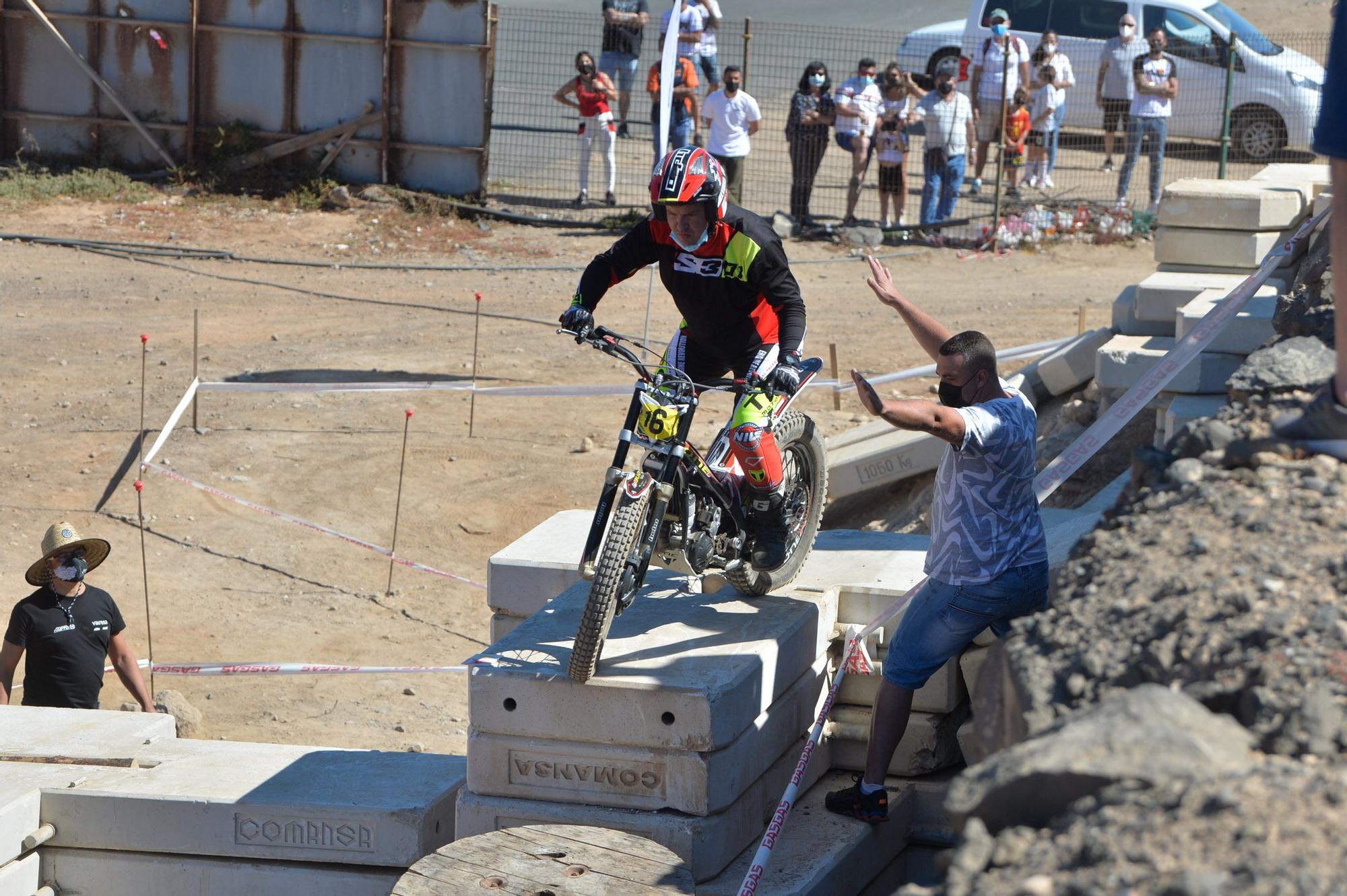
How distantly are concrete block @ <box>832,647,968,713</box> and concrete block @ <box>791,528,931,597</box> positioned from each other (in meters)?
0.25

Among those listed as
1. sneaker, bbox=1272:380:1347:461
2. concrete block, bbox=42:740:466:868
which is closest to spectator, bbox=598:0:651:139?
concrete block, bbox=42:740:466:868

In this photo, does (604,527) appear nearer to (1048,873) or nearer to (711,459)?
(711,459)

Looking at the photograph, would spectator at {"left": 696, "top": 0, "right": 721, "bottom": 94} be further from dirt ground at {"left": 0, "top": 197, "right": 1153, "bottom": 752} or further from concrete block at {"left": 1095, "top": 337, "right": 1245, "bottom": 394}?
concrete block at {"left": 1095, "top": 337, "right": 1245, "bottom": 394}

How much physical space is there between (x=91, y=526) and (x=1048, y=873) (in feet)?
30.9

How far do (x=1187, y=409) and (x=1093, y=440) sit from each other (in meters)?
1.00

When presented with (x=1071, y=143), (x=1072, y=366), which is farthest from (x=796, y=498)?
(x=1071, y=143)

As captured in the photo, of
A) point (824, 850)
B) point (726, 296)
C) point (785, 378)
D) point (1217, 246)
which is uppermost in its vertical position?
point (1217, 246)

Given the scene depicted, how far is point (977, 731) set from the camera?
358 cm

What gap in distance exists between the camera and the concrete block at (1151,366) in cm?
790

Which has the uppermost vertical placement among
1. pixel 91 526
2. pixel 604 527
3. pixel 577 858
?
pixel 604 527

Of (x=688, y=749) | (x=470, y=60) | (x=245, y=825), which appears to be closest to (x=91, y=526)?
(x=245, y=825)

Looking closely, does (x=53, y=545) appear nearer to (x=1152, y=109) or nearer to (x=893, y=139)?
(x=893, y=139)

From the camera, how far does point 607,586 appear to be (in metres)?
5.26

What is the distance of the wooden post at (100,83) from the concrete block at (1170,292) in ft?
46.3
